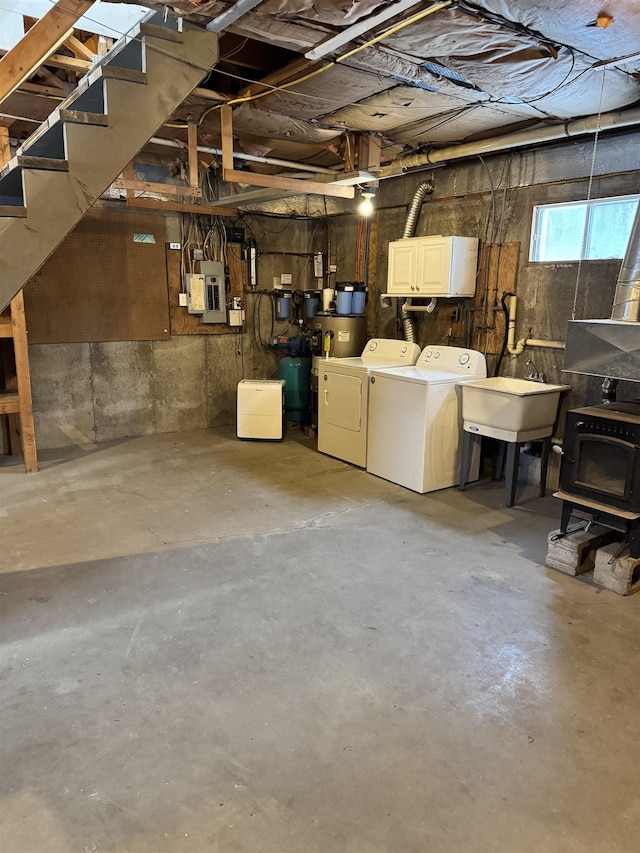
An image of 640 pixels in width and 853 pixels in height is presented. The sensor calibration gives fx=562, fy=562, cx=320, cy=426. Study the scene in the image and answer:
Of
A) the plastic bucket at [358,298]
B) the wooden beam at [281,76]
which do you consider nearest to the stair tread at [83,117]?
the wooden beam at [281,76]

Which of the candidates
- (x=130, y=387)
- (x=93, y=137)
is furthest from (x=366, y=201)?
(x=93, y=137)

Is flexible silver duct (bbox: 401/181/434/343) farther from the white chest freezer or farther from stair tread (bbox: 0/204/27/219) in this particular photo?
stair tread (bbox: 0/204/27/219)

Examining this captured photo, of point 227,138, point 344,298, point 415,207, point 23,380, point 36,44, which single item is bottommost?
point 23,380

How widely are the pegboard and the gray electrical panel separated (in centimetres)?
44

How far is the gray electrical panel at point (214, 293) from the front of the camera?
20.8 feet

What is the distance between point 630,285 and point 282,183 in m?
2.48

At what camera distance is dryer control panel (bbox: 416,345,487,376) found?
483cm

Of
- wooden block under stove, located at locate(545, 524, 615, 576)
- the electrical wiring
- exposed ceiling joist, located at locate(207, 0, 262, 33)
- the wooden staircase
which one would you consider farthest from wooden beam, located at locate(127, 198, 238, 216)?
wooden block under stove, located at locate(545, 524, 615, 576)

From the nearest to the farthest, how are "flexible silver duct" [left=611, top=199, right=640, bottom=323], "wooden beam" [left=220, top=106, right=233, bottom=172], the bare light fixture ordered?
"flexible silver duct" [left=611, top=199, right=640, bottom=323]
"wooden beam" [left=220, top=106, right=233, bottom=172]
the bare light fixture

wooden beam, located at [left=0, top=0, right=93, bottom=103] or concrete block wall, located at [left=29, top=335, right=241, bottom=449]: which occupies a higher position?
A: wooden beam, located at [left=0, top=0, right=93, bottom=103]

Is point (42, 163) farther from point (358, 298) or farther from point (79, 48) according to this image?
point (358, 298)

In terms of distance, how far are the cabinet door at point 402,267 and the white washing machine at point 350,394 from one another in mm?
543

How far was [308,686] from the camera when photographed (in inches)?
91.0

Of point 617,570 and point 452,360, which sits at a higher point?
point 452,360
